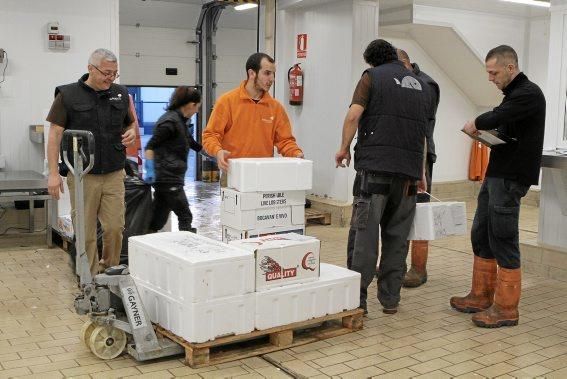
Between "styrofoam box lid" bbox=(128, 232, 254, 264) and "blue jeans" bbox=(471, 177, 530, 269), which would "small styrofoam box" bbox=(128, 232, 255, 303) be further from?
"blue jeans" bbox=(471, 177, 530, 269)

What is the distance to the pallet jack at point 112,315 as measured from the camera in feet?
12.5

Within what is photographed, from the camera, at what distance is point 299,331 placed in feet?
14.5

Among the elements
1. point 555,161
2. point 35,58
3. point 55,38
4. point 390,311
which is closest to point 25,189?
point 35,58

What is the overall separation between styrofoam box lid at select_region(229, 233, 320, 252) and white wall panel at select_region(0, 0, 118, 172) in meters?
4.20

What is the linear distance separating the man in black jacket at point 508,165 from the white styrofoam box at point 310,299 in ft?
3.25

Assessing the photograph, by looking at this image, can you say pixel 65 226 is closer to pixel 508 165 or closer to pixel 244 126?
pixel 244 126

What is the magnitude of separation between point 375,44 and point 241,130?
1.17 metres

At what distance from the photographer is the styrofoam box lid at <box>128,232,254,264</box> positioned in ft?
12.5

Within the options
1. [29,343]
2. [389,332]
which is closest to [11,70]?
[29,343]

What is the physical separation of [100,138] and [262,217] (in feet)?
4.50

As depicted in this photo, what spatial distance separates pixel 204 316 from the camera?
3.75 metres

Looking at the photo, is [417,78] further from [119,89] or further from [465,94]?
[465,94]

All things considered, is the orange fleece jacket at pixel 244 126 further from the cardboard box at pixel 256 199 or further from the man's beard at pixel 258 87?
the cardboard box at pixel 256 199

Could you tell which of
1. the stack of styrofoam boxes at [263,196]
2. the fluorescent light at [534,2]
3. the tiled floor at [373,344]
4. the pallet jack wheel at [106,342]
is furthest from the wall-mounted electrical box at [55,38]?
the fluorescent light at [534,2]
